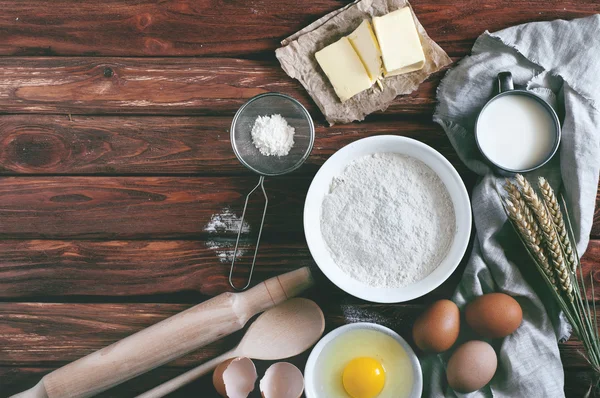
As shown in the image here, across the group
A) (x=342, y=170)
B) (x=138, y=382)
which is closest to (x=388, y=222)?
(x=342, y=170)

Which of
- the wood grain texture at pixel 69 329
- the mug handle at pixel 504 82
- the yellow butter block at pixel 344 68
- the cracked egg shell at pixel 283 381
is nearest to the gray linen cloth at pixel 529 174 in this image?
the mug handle at pixel 504 82

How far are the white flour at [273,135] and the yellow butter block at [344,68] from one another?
0.17 metres

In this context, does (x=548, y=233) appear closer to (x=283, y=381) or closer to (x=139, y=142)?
(x=283, y=381)

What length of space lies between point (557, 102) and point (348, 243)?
2.19ft

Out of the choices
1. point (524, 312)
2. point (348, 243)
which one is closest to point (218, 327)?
point (348, 243)

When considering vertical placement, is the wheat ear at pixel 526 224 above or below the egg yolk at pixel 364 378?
above

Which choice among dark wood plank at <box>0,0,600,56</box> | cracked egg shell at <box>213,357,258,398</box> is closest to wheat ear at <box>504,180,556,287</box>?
dark wood plank at <box>0,0,600,56</box>

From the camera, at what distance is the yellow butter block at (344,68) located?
4.74 ft

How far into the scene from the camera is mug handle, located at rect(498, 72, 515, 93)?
4.56 feet

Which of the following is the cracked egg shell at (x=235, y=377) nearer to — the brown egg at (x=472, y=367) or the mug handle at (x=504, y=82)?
the brown egg at (x=472, y=367)

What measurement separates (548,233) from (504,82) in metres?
0.40

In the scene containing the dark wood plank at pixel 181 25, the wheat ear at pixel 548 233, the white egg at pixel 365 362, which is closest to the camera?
the wheat ear at pixel 548 233

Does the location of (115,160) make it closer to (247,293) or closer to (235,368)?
(247,293)

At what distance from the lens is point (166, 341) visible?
1.37 metres
